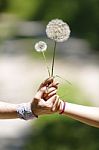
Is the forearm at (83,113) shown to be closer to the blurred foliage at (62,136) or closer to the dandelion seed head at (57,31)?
the dandelion seed head at (57,31)

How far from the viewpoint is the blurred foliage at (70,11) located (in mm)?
9016

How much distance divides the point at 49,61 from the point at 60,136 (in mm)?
2707

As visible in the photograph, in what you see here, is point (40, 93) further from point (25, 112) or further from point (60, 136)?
point (60, 136)

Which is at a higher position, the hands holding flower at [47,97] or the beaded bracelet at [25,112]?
the hands holding flower at [47,97]

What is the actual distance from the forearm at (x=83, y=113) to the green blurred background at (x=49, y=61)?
2.56m

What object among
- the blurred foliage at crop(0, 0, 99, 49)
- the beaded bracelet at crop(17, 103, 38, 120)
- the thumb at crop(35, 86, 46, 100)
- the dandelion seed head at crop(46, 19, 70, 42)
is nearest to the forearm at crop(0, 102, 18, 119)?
the beaded bracelet at crop(17, 103, 38, 120)

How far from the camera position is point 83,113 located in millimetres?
1567

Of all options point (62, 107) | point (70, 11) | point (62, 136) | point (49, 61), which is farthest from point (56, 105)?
point (70, 11)

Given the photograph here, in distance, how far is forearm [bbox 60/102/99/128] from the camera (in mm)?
1562

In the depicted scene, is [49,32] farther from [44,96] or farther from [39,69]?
[39,69]

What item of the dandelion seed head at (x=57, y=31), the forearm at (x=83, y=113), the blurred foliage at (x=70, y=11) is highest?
the blurred foliage at (x=70, y=11)

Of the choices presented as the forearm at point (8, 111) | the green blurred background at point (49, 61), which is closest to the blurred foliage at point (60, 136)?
the green blurred background at point (49, 61)

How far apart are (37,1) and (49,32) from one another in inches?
319

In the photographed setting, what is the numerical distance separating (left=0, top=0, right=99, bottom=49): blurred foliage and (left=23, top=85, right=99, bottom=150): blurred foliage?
13.4 feet
